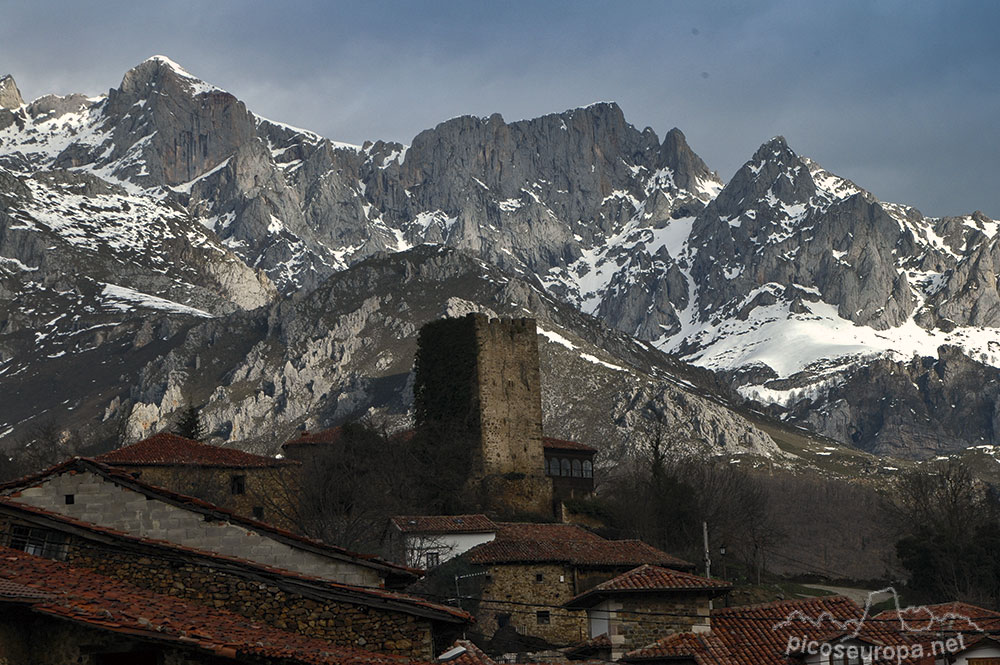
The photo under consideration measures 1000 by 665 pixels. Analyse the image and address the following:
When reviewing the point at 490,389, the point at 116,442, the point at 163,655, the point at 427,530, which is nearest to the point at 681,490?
the point at 490,389

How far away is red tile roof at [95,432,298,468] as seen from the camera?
60.2 m

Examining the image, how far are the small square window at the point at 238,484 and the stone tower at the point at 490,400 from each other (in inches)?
905

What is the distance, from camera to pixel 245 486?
62062 millimetres

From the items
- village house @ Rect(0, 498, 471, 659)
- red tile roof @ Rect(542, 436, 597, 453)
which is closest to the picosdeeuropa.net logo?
village house @ Rect(0, 498, 471, 659)

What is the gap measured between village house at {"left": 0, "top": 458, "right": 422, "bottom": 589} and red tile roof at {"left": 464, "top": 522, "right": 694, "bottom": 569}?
31.1m

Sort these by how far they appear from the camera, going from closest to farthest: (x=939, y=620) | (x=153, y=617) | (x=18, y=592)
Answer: (x=18, y=592), (x=153, y=617), (x=939, y=620)

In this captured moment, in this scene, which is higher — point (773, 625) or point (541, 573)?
point (541, 573)

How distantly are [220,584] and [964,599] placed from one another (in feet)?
181

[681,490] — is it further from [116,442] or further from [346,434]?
[116,442]

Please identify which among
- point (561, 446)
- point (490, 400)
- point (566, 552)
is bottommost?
point (566, 552)

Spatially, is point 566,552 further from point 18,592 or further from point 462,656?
point 18,592

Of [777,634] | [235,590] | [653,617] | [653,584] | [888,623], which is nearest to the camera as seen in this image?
[235,590]

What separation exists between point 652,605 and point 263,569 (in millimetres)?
18437

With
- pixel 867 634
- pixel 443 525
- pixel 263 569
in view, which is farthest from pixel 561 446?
pixel 263 569
